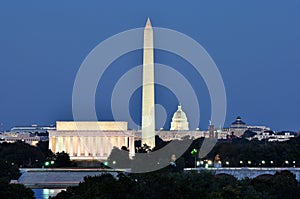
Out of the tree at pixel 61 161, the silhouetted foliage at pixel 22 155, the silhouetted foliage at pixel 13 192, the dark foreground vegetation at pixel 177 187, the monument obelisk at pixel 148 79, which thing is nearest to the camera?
the dark foreground vegetation at pixel 177 187

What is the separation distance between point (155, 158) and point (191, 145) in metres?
19.2

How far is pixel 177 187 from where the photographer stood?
45.1 m

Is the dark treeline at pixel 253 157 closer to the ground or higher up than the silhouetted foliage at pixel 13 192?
higher up

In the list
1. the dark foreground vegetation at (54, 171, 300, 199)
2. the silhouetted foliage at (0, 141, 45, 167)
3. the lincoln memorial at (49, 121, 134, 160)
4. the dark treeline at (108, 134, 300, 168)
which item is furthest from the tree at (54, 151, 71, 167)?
the dark foreground vegetation at (54, 171, 300, 199)

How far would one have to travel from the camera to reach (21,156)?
352 feet

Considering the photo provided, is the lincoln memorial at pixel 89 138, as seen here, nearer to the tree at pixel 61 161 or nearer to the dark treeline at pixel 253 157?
the tree at pixel 61 161

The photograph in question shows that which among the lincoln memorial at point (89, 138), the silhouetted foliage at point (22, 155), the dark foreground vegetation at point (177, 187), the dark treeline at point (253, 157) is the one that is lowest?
the dark foreground vegetation at point (177, 187)

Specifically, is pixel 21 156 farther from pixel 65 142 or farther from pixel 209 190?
pixel 209 190

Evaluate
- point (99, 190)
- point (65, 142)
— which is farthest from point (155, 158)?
point (99, 190)

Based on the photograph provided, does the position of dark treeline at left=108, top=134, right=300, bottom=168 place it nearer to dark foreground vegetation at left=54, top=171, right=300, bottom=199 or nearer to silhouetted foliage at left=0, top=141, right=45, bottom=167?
silhouetted foliage at left=0, top=141, right=45, bottom=167

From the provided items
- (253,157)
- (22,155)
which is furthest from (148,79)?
(253,157)

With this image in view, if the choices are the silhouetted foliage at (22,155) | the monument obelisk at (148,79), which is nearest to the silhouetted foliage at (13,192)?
the silhouetted foliage at (22,155)

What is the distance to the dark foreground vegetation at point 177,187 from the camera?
146 feet

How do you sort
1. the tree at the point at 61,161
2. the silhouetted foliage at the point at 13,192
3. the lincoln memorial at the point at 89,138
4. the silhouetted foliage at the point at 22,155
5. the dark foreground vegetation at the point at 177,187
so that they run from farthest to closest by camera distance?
1. the lincoln memorial at the point at 89,138
2. the tree at the point at 61,161
3. the silhouetted foliage at the point at 22,155
4. the silhouetted foliage at the point at 13,192
5. the dark foreground vegetation at the point at 177,187
